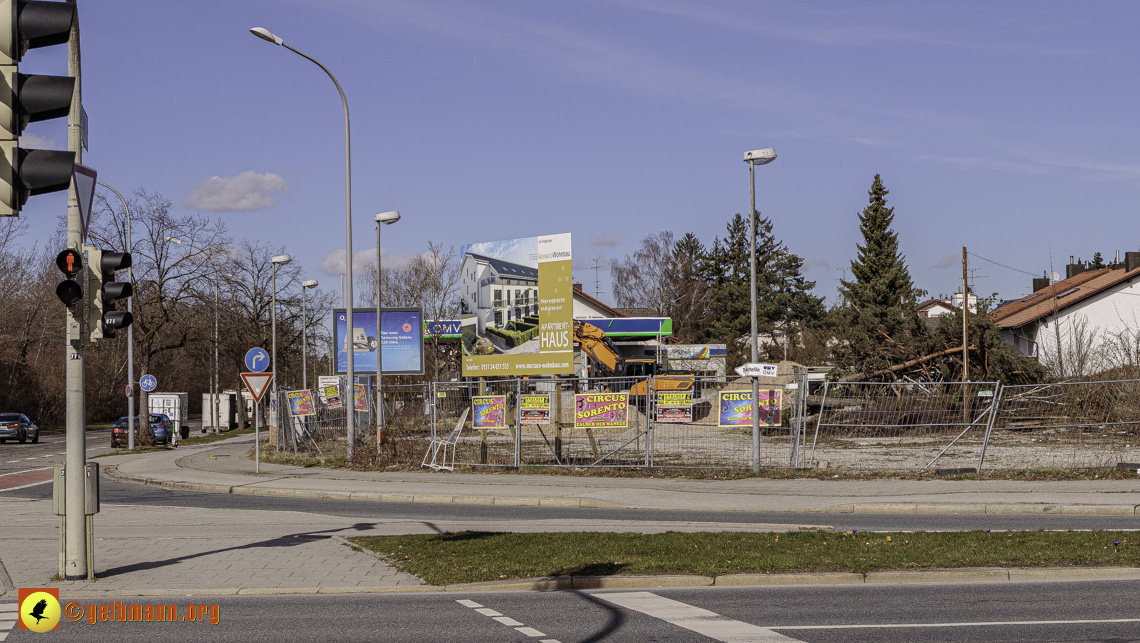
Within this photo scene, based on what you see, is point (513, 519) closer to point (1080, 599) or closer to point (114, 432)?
point (1080, 599)

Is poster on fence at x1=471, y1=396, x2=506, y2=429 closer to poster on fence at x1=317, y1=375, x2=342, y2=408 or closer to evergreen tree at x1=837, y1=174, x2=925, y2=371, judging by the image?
poster on fence at x1=317, y1=375, x2=342, y2=408

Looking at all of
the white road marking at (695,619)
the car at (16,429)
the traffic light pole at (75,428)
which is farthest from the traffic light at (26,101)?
the car at (16,429)

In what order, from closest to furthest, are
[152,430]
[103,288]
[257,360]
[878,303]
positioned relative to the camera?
[103,288] < [257,360] < [152,430] < [878,303]

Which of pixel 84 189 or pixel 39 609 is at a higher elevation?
pixel 84 189

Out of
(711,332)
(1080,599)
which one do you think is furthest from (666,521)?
(711,332)

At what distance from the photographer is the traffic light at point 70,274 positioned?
947cm

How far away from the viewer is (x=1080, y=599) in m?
8.82

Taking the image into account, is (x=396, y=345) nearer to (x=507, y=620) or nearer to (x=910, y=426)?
(x=910, y=426)

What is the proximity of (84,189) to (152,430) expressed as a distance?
3615cm

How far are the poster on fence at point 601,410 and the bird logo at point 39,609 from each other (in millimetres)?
14269

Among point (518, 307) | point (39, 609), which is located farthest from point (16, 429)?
point (39, 609)

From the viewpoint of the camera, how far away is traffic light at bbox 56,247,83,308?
9469 millimetres

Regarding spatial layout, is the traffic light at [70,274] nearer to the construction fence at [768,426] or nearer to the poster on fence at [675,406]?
the construction fence at [768,426]

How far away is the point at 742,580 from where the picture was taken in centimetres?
987
